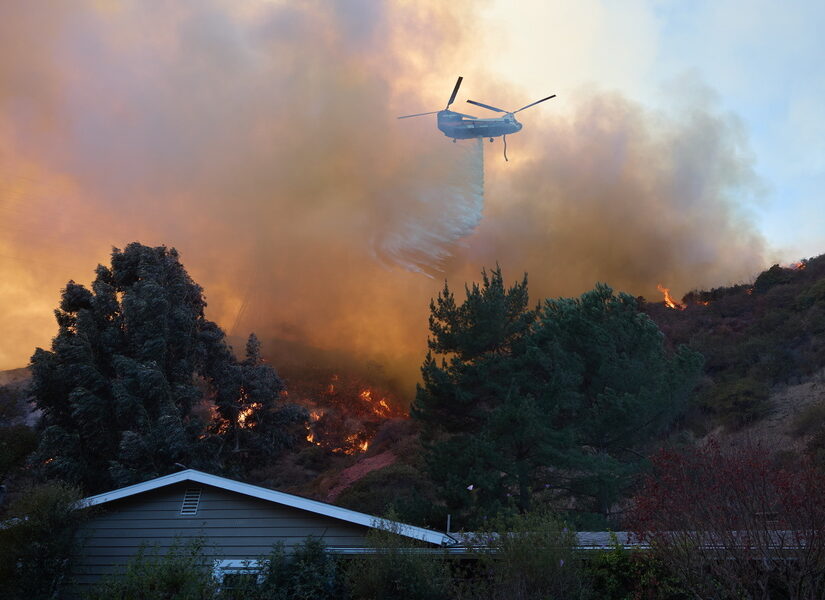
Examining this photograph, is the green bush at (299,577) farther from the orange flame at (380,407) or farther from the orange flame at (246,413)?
the orange flame at (380,407)

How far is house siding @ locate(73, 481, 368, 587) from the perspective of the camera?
16.7 m

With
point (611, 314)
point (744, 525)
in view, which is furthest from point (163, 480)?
point (611, 314)

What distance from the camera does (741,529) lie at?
11359 mm

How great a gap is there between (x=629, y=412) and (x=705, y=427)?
16582 mm

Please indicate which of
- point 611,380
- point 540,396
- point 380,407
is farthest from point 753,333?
point 380,407

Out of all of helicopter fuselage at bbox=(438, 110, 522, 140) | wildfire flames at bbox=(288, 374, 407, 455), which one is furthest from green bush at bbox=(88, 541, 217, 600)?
wildfire flames at bbox=(288, 374, 407, 455)

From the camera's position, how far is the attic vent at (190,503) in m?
17.4

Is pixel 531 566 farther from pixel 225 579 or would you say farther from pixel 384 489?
pixel 384 489

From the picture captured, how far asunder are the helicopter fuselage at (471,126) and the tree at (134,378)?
19.6 meters

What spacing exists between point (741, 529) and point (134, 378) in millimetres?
27768

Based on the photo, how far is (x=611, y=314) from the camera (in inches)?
1363

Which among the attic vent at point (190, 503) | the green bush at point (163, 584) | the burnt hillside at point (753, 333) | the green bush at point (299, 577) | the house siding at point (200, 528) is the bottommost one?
the green bush at point (163, 584)

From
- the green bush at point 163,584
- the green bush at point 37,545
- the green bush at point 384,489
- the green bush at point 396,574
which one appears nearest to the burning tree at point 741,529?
the green bush at point 396,574

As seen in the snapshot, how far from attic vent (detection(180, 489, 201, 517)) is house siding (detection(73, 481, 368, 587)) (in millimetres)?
99
